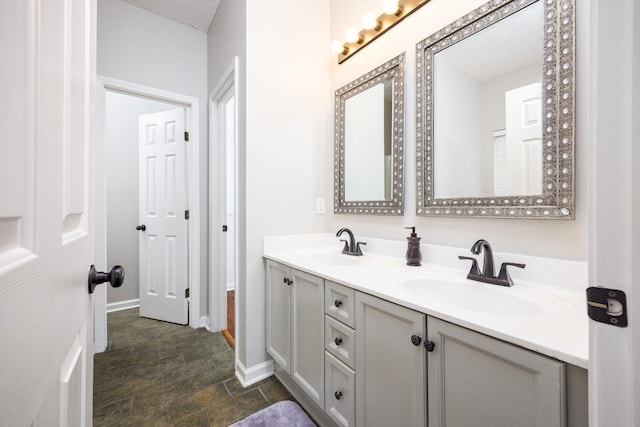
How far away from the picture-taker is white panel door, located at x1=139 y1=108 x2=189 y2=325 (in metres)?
2.49

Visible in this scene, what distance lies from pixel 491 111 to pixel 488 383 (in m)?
1.07

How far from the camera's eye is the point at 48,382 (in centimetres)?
33

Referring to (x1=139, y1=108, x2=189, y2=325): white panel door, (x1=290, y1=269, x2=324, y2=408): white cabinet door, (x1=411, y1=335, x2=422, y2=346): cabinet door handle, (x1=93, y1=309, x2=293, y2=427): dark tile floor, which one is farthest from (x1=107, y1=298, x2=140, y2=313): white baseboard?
(x1=411, y1=335, x2=422, y2=346): cabinet door handle

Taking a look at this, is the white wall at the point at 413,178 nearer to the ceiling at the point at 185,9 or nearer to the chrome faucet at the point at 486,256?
the chrome faucet at the point at 486,256

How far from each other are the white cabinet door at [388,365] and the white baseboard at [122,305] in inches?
112

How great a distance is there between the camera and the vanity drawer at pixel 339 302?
1.09 meters

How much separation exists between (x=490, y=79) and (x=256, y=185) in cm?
137

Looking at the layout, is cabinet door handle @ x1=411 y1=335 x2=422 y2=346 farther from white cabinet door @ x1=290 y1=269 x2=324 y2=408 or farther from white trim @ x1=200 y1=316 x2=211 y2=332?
white trim @ x1=200 y1=316 x2=211 y2=332

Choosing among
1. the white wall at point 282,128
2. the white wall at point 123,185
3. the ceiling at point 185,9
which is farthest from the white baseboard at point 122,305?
the ceiling at point 185,9

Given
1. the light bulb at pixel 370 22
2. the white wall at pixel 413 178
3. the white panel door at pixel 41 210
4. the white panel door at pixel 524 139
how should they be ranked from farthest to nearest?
the light bulb at pixel 370 22 < the white panel door at pixel 524 139 < the white wall at pixel 413 178 < the white panel door at pixel 41 210

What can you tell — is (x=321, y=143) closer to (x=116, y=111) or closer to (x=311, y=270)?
(x=311, y=270)

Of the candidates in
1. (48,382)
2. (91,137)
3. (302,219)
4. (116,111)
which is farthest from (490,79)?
(116,111)

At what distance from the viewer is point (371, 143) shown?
176cm

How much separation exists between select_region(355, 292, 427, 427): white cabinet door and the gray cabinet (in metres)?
0.27
